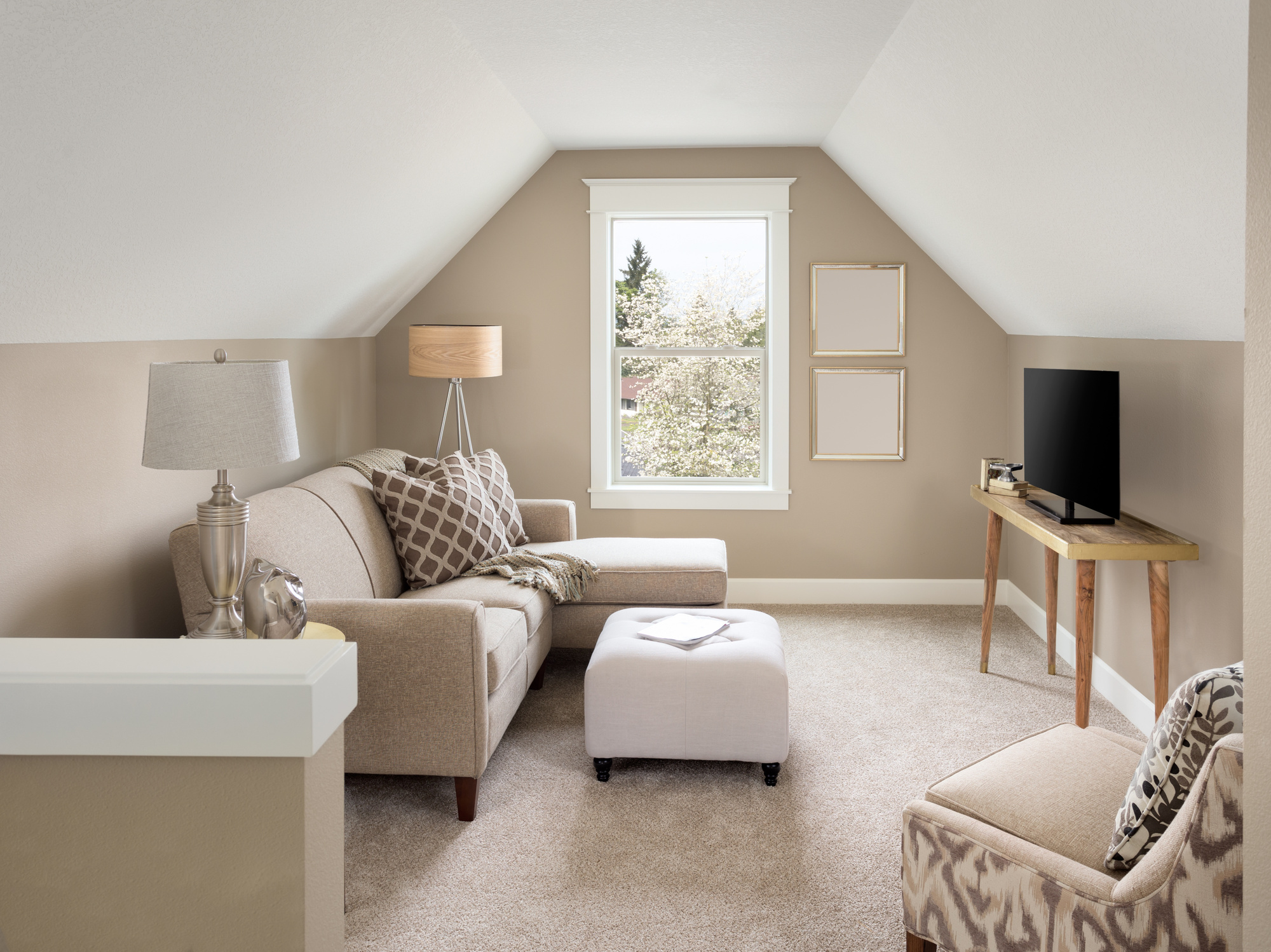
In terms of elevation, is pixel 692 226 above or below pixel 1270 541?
above

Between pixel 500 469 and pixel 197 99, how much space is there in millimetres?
2407

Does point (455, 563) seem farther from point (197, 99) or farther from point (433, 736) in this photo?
point (197, 99)

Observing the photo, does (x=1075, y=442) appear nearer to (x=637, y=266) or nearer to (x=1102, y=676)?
(x=1102, y=676)

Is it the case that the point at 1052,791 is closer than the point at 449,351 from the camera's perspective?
Yes

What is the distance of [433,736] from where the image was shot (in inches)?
109

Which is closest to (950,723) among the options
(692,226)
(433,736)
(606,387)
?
(433,736)

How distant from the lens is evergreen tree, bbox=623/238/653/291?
531 centimetres

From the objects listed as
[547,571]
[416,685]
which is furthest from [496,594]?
[416,685]

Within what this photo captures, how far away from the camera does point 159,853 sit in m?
1.14

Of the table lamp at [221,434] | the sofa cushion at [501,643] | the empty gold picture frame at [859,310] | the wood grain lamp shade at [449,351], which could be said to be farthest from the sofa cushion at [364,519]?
the empty gold picture frame at [859,310]

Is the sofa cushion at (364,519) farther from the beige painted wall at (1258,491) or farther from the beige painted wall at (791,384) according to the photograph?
the beige painted wall at (1258,491)

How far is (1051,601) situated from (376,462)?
9.58 ft

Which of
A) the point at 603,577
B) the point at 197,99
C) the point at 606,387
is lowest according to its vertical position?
the point at 603,577

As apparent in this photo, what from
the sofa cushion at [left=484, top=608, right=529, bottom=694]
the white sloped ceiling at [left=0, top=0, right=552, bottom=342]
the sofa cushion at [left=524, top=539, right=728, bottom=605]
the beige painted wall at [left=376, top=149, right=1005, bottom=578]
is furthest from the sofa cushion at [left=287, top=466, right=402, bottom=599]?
the beige painted wall at [left=376, top=149, right=1005, bottom=578]
